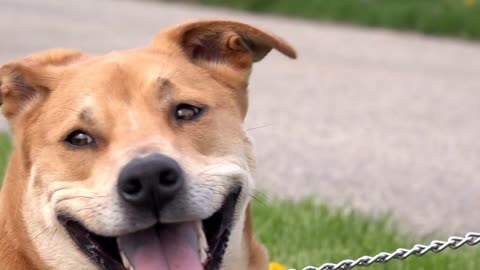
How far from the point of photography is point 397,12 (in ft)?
50.1

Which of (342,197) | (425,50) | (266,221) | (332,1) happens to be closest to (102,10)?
(332,1)

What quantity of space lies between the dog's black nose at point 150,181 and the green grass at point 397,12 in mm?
11660

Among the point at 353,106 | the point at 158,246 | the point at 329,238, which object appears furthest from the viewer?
the point at 353,106

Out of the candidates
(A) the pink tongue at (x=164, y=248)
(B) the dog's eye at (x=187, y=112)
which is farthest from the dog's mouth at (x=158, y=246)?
(B) the dog's eye at (x=187, y=112)

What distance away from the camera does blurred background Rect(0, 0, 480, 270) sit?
6688mm

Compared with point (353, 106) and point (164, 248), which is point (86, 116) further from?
point (353, 106)

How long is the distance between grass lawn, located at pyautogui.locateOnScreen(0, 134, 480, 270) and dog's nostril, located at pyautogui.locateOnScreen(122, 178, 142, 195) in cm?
235

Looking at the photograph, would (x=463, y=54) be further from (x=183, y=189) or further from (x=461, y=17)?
(x=183, y=189)

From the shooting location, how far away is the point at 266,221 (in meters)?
6.51

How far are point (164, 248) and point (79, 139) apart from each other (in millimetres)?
553

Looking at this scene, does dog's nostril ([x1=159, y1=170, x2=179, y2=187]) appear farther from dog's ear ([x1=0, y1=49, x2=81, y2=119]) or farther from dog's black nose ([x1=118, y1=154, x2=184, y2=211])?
dog's ear ([x1=0, y1=49, x2=81, y2=119])

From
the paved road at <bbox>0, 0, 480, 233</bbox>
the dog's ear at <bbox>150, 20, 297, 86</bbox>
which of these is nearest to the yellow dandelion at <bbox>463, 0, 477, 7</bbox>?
the paved road at <bbox>0, 0, 480, 233</bbox>

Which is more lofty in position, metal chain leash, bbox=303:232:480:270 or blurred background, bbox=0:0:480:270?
metal chain leash, bbox=303:232:480:270

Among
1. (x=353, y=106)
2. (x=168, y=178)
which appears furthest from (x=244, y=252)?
(x=353, y=106)
